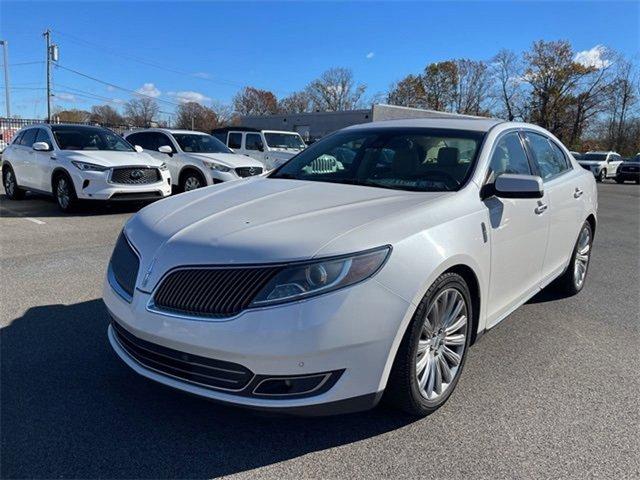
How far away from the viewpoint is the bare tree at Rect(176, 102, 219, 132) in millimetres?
81125

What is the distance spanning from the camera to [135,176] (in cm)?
953

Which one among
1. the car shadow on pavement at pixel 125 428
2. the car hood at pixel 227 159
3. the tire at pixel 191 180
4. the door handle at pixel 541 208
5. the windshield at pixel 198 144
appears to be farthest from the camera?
the windshield at pixel 198 144

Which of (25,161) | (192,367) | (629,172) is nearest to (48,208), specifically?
(25,161)

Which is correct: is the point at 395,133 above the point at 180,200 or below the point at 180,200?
above

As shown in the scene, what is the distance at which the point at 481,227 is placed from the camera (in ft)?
10.2

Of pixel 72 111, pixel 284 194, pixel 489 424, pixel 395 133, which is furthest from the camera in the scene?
pixel 72 111

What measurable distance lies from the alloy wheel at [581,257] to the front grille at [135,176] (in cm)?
741

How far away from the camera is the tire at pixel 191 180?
11.3 meters

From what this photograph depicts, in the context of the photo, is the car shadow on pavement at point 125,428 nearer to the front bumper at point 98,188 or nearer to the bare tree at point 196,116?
the front bumper at point 98,188

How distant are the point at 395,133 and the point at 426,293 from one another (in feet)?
5.93

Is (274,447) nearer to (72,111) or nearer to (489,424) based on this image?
(489,424)

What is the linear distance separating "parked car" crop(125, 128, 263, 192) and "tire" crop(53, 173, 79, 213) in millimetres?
2379

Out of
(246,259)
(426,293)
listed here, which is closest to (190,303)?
(246,259)

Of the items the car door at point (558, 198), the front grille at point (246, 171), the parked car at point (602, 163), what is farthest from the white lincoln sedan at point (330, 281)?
the parked car at point (602, 163)
